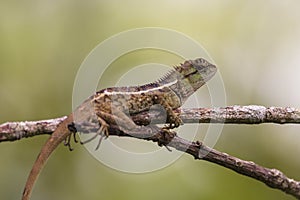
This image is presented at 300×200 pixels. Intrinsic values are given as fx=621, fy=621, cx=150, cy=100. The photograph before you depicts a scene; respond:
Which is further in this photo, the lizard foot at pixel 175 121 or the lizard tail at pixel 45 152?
the lizard foot at pixel 175 121

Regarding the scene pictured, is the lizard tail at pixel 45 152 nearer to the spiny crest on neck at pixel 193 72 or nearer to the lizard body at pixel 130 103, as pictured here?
the lizard body at pixel 130 103

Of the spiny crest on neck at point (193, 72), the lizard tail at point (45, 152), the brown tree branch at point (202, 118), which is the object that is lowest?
the lizard tail at point (45, 152)

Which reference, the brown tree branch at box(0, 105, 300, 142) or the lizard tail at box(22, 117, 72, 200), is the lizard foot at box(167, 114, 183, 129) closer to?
the brown tree branch at box(0, 105, 300, 142)

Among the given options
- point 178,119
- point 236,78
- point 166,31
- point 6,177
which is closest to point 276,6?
point 236,78

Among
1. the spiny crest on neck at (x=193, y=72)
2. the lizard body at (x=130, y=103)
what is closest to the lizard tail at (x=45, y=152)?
the lizard body at (x=130, y=103)

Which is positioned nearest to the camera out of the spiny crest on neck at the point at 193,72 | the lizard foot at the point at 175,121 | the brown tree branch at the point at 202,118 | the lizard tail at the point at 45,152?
the lizard tail at the point at 45,152

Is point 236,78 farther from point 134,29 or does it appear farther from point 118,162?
point 118,162

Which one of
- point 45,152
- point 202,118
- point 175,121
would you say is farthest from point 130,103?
point 45,152

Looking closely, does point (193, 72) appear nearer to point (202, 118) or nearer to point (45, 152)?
point (202, 118)
